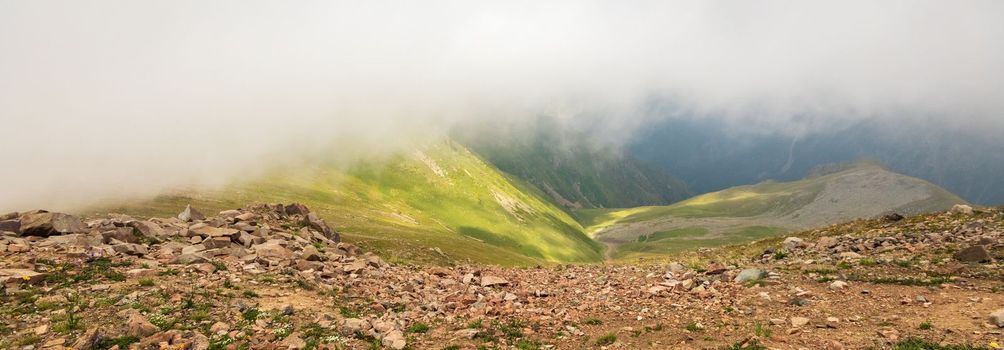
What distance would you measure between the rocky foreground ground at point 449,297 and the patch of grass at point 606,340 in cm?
9

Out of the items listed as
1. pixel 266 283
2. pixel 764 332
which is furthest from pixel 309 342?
pixel 764 332

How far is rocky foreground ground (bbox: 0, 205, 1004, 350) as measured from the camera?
58.8 ft

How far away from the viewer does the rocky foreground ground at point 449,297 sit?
1792 centimetres

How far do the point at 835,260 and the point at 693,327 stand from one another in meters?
15.8

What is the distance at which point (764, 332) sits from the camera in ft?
58.5

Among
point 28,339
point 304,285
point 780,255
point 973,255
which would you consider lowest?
point 780,255

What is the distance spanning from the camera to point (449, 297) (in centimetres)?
2617

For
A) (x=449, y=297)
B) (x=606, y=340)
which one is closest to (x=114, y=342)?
(x=449, y=297)

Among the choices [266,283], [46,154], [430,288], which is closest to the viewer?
[266,283]

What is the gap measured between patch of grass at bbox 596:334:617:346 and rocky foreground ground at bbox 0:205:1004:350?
9 centimetres

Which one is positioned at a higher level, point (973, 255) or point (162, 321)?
point (973, 255)

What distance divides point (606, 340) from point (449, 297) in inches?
387

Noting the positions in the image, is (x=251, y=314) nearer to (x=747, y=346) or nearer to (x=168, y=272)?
(x=168, y=272)

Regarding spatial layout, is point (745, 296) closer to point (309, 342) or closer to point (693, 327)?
point (693, 327)
